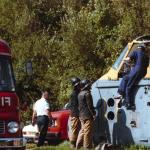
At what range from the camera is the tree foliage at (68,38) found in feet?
82.3

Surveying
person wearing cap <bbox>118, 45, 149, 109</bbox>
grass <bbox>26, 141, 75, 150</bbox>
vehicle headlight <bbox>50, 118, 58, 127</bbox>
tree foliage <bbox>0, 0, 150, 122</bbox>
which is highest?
tree foliage <bbox>0, 0, 150, 122</bbox>

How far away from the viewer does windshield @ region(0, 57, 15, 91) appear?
13.0 m

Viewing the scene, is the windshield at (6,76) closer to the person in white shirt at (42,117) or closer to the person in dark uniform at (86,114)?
the person in dark uniform at (86,114)

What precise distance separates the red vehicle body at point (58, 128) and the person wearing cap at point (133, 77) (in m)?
3.96

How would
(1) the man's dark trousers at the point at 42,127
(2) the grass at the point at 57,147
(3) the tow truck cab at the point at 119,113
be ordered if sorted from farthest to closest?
(1) the man's dark trousers at the point at 42,127 → (2) the grass at the point at 57,147 → (3) the tow truck cab at the point at 119,113

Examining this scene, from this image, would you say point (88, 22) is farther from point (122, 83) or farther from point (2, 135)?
point (2, 135)

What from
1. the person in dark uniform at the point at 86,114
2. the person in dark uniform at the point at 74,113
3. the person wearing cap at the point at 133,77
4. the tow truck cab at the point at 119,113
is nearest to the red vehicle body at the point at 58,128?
the person in dark uniform at the point at 74,113

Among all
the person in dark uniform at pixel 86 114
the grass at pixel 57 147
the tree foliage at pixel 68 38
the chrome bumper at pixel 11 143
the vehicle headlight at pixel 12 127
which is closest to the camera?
the chrome bumper at pixel 11 143

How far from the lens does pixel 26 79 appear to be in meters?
27.1

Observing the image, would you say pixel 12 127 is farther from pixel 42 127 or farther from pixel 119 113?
pixel 42 127

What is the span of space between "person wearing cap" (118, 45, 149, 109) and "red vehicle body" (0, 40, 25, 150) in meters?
3.06

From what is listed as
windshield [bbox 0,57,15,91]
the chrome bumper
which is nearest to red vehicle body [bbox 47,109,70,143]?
windshield [bbox 0,57,15,91]

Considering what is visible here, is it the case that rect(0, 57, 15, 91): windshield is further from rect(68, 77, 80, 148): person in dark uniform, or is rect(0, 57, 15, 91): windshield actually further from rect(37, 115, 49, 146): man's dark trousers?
rect(37, 115, 49, 146): man's dark trousers

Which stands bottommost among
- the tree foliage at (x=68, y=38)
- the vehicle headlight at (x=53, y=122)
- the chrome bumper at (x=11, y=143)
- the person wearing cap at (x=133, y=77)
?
the chrome bumper at (x=11, y=143)
